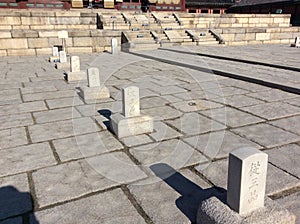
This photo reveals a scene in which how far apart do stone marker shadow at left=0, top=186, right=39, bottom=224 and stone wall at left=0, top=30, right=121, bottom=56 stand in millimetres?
10059

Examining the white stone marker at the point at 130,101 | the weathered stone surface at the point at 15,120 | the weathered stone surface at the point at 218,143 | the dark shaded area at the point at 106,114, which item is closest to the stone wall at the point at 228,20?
the dark shaded area at the point at 106,114

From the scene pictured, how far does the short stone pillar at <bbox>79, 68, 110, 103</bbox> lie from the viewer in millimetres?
4477

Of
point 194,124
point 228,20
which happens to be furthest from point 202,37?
point 194,124

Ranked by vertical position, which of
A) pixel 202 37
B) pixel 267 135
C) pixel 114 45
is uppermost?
pixel 202 37

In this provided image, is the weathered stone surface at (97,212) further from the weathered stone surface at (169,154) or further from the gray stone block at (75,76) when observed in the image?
the gray stone block at (75,76)

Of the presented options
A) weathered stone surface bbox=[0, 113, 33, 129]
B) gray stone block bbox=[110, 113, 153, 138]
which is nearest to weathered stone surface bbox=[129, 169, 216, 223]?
gray stone block bbox=[110, 113, 153, 138]

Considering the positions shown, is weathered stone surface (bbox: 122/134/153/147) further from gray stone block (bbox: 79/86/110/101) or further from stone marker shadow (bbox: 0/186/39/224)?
gray stone block (bbox: 79/86/110/101)

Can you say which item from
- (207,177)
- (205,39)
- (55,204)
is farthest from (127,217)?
(205,39)

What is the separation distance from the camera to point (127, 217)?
175 centimetres

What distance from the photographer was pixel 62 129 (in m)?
3.29

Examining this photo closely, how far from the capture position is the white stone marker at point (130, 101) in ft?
9.96

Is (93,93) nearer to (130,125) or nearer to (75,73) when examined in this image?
(130,125)

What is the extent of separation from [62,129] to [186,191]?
1939 mm

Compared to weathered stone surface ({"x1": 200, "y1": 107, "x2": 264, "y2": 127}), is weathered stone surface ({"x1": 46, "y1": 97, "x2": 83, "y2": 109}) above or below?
above
